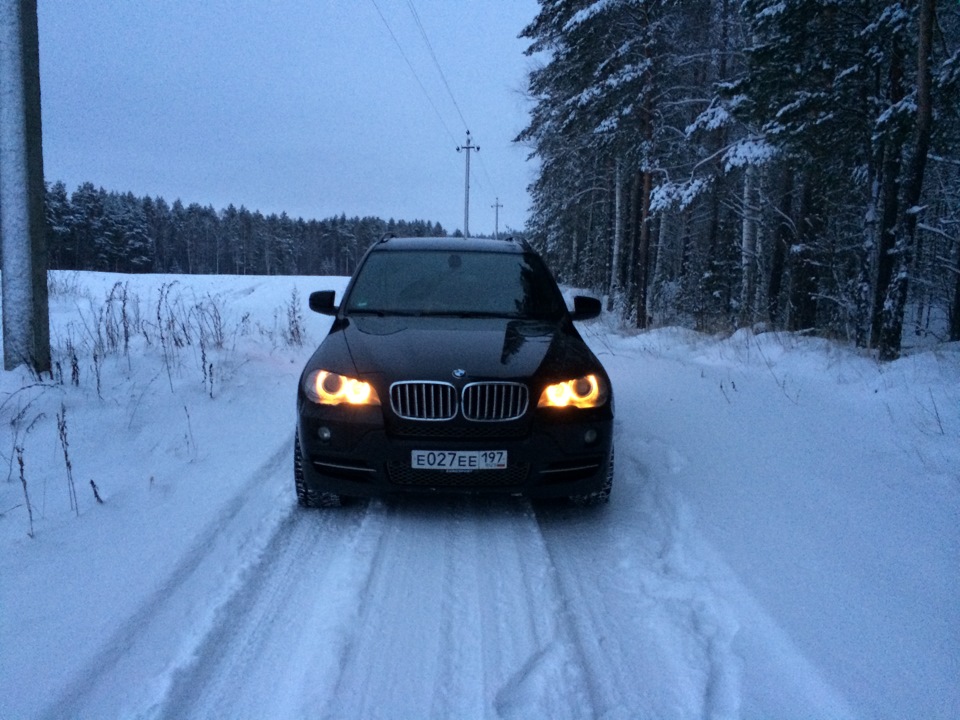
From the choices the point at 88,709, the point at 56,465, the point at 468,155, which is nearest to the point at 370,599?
the point at 88,709

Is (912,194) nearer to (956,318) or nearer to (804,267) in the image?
(956,318)

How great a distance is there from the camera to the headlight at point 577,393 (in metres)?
3.44

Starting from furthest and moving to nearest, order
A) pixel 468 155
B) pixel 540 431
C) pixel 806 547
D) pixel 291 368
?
pixel 468 155
pixel 291 368
pixel 540 431
pixel 806 547

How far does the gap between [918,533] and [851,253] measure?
1714 centimetres

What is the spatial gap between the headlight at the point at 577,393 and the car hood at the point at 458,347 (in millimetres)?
110

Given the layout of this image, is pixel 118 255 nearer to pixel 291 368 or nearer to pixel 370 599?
pixel 291 368

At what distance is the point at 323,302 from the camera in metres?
4.91

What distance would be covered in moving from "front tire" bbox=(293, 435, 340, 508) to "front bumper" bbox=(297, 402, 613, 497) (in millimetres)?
170

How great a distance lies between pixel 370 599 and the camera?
9.02 ft

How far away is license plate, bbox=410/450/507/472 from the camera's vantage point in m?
3.31

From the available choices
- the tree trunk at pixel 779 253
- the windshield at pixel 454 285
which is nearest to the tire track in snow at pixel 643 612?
the windshield at pixel 454 285

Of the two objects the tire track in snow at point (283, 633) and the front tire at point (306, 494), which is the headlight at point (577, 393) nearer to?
the tire track in snow at point (283, 633)

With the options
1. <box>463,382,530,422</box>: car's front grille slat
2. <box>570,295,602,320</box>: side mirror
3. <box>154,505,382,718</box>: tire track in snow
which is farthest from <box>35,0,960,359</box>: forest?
<box>154,505,382,718</box>: tire track in snow

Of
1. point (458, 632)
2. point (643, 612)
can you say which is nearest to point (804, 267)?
point (643, 612)
